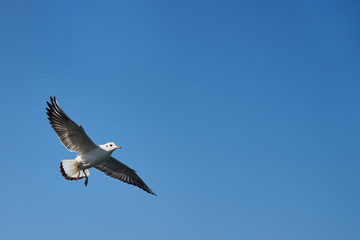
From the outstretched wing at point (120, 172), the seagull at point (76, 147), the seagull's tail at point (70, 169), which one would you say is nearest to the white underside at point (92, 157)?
the seagull at point (76, 147)

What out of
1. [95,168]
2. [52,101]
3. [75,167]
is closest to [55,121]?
[52,101]

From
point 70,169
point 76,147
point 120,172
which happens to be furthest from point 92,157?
point 120,172

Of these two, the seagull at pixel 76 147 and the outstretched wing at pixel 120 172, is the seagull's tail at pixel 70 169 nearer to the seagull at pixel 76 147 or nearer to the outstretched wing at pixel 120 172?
the seagull at pixel 76 147

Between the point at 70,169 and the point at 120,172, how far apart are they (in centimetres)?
278

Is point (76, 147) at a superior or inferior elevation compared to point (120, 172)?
inferior

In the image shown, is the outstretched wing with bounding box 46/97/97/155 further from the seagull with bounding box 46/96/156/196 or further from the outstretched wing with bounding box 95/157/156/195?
the outstretched wing with bounding box 95/157/156/195

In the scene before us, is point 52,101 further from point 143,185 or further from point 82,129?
point 143,185

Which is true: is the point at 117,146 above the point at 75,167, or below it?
above

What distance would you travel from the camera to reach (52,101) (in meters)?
16.7

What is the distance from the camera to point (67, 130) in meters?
16.7

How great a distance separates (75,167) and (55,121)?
2.07 metres

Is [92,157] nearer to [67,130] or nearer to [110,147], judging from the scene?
[110,147]

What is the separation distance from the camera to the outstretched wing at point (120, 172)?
1884 cm

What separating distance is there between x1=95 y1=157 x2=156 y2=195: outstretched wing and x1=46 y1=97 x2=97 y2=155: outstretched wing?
82.2 inches
